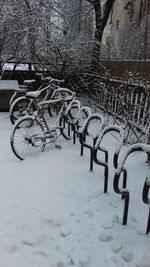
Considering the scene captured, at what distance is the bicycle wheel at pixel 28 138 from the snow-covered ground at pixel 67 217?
349mm

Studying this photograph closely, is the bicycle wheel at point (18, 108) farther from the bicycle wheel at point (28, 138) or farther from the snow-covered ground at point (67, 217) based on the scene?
the snow-covered ground at point (67, 217)

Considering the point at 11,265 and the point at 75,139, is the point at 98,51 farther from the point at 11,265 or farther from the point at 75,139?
the point at 11,265

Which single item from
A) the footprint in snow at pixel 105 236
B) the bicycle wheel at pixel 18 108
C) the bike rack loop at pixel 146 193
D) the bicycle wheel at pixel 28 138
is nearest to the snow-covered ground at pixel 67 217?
the footprint in snow at pixel 105 236

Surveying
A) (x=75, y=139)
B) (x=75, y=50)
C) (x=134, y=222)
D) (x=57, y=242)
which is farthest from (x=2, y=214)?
(x=75, y=50)

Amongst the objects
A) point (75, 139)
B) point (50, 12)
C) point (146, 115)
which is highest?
point (50, 12)

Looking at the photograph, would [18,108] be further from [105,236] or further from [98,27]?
[105,236]

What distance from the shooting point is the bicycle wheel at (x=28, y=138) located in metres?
5.15

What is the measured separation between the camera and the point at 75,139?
5871mm

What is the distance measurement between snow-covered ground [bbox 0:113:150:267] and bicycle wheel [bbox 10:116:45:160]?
0.35m

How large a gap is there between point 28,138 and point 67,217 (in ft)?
6.85

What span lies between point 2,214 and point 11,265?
820 mm

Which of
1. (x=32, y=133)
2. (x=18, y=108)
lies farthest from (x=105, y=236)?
(x=18, y=108)

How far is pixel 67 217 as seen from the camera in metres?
3.38

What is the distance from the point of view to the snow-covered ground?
280 centimetres
